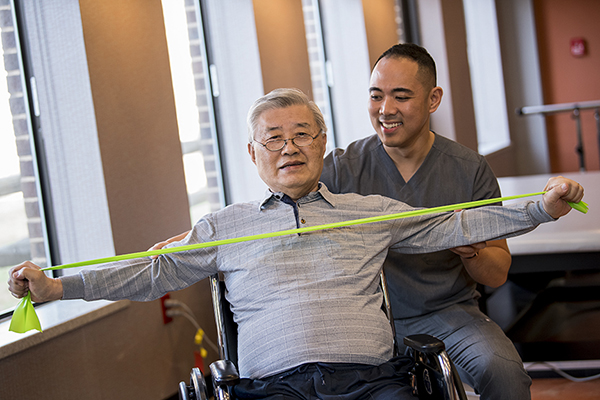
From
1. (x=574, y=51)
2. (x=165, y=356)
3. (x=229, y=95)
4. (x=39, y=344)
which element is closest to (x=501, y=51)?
(x=574, y=51)

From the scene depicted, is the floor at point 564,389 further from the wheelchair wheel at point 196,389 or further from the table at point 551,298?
the wheelchair wheel at point 196,389

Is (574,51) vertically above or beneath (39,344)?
above

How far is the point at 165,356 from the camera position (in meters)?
2.76

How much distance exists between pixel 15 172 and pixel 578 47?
285 inches

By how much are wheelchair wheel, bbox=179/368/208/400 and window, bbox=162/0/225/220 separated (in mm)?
1885

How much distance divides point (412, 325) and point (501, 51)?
653 centimetres

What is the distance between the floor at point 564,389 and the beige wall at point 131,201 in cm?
166

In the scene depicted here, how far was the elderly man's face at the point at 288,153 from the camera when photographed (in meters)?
1.75

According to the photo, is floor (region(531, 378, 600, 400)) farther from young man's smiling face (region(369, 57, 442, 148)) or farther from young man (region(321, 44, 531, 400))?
young man's smiling face (region(369, 57, 442, 148))

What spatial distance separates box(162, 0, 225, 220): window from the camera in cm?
338

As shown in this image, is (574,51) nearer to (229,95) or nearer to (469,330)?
(229,95)

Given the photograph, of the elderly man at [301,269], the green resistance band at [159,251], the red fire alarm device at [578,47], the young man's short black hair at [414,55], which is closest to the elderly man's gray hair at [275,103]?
the elderly man at [301,269]

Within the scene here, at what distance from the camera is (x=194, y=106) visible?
3496 millimetres

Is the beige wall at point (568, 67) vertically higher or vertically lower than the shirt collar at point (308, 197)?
higher
